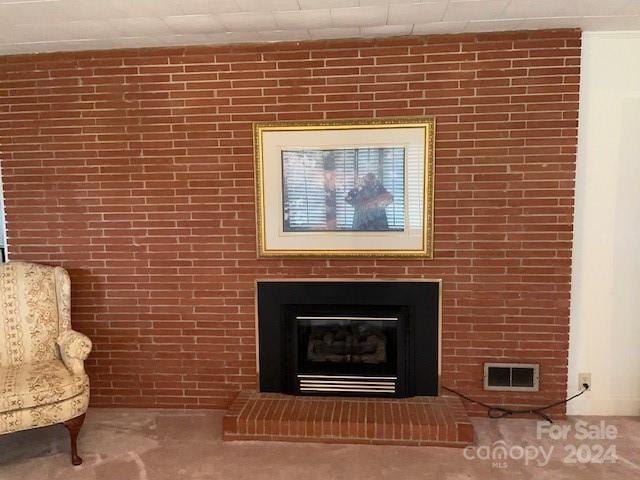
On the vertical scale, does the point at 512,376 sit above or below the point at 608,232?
below

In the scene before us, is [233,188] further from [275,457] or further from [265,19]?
[275,457]

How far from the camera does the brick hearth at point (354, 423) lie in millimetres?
2611

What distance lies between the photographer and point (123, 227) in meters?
3.05

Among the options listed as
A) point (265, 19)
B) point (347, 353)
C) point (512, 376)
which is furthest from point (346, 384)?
point (265, 19)

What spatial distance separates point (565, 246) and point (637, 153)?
683mm

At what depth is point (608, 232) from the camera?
285 cm

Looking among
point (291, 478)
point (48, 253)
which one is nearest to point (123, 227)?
point (48, 253)

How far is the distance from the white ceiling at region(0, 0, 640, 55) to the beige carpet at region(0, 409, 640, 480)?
230 cm

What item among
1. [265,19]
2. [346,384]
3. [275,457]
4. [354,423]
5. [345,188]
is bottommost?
[275,457]

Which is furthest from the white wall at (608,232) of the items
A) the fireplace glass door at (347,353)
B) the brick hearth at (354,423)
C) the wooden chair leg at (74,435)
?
the wooden chair leg at (74,435)

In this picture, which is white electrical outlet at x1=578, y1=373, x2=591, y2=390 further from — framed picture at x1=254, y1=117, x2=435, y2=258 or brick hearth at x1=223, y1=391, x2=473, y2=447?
framed picture at x1=254, y1=117, x2=435, y2=258

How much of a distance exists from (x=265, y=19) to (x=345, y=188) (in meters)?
1.03

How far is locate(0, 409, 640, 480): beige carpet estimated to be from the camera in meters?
2.38

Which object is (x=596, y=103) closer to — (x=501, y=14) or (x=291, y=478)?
(x=501, y=14)
